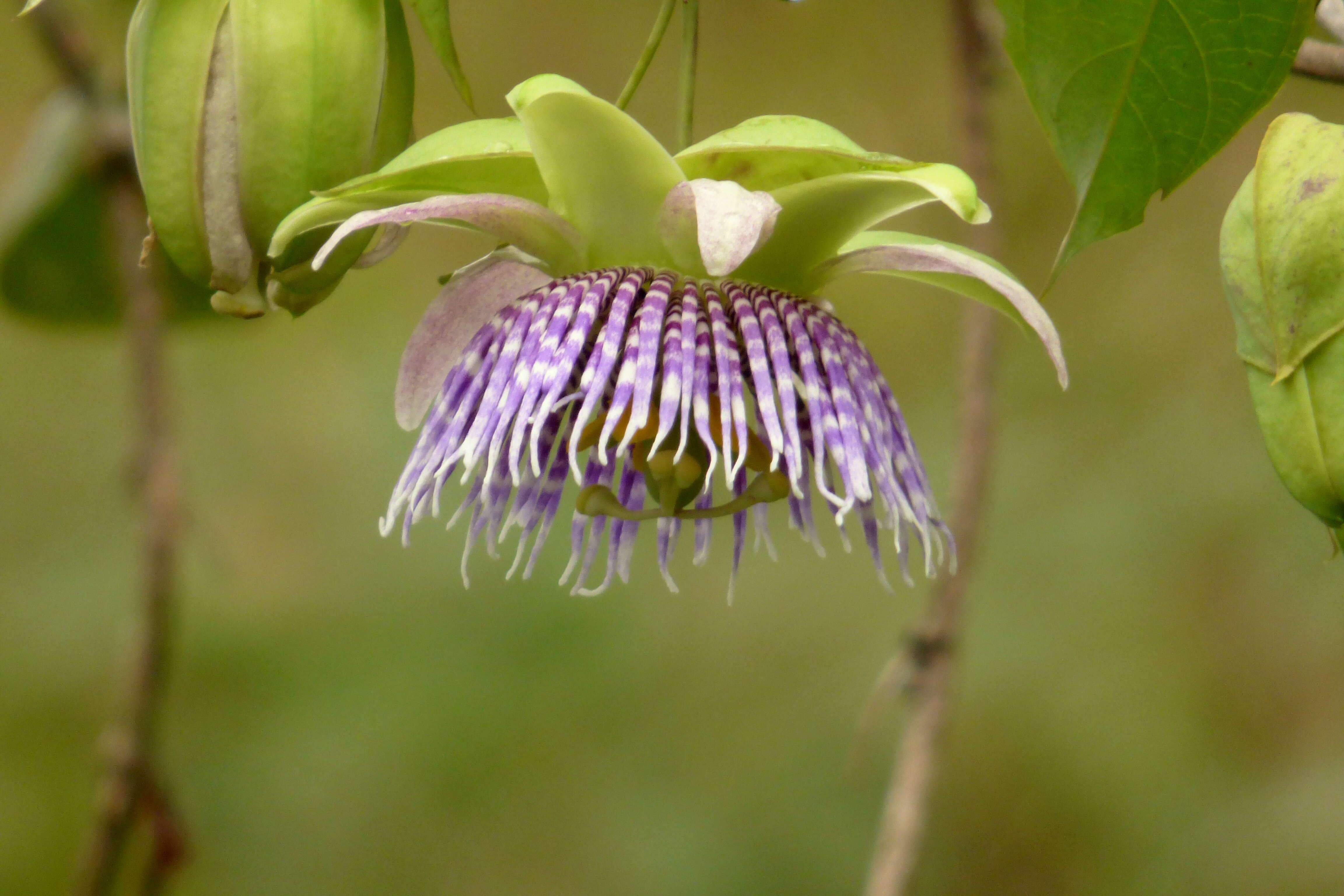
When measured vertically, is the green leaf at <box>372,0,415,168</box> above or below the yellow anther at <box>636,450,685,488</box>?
above

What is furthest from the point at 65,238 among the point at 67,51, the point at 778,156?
the point at 778,156


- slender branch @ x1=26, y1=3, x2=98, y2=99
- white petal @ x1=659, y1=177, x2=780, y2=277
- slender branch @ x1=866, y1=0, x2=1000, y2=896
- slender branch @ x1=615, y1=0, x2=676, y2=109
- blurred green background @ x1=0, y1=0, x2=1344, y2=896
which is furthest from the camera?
blurred green background @ x1=0, y1=0, x2=1344, y2=896

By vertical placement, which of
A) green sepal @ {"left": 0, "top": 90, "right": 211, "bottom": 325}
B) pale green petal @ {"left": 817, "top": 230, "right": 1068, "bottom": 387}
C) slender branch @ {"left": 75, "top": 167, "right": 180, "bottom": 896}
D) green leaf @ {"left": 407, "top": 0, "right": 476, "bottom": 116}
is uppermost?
green leaf @ {"left": 407, "top": 0, "right": 476, "bottom": 116}

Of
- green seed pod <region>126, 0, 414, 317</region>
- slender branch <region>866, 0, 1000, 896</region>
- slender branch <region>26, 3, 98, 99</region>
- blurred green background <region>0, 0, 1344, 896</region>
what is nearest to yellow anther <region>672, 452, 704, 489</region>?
green seed pod <region>126, 0, 414, 317</region>

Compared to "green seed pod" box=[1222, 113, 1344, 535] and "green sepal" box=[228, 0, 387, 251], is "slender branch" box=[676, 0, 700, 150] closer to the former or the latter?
"green sepal" box=[228, 0, 387, 251]

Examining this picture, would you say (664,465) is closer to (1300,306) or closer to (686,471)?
(686,471)

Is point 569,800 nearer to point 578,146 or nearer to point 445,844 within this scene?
point 445,844

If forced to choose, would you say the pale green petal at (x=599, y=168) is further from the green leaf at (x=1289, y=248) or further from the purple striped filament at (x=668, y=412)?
the green leaf at (x=1289, y=248)
